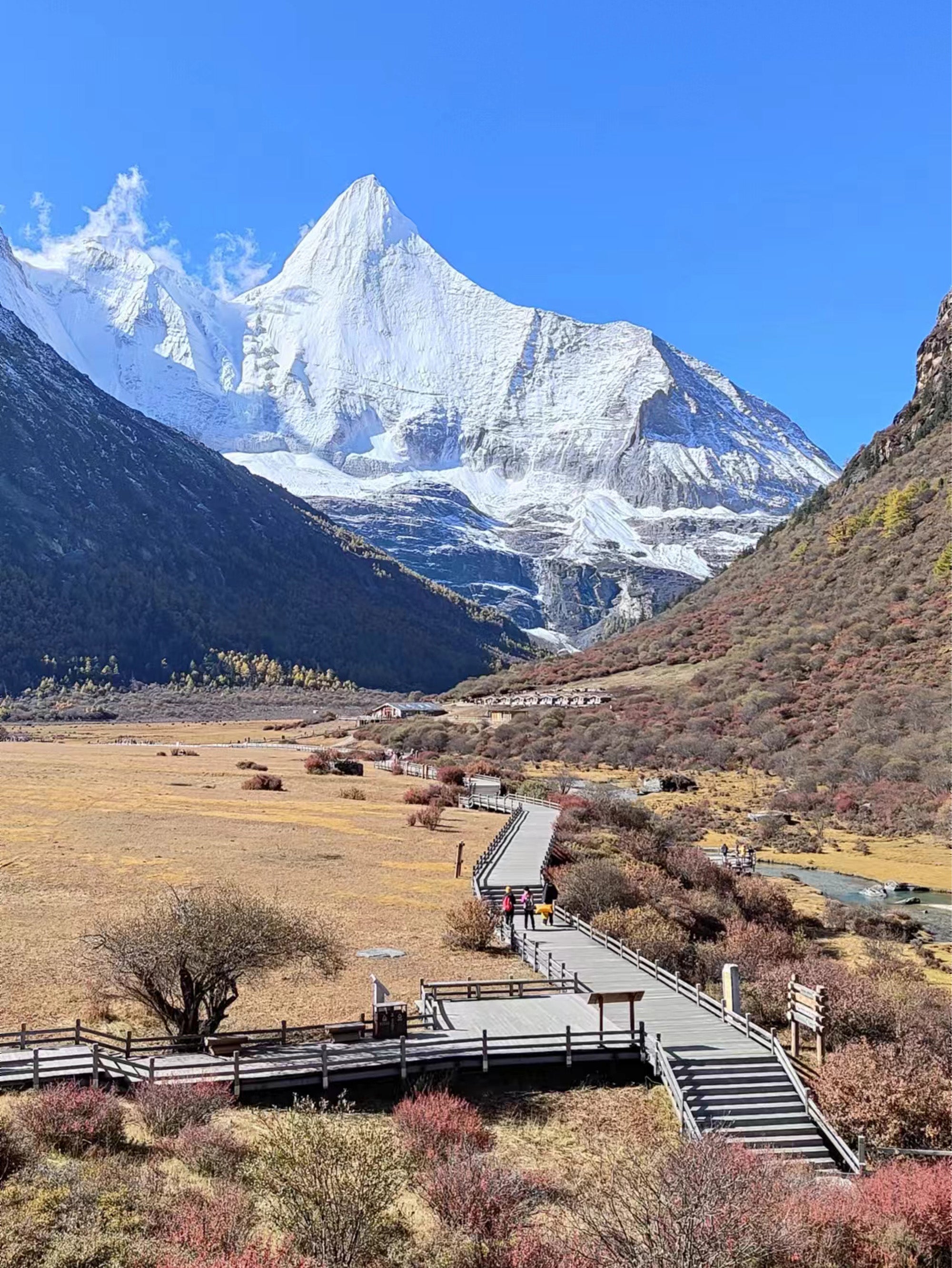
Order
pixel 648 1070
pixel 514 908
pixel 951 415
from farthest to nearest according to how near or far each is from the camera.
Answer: pixel 951 415
pixel 514 908
pixel 648 1070

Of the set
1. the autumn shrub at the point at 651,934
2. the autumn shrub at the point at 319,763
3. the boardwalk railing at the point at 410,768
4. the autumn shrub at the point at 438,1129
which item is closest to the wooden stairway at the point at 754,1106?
the autumn shrub at the point at 438,1129

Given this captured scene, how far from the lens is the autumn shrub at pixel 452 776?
57.7 m

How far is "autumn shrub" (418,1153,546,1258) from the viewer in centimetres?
1077

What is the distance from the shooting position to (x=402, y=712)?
4003 inches

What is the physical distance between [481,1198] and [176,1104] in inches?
192

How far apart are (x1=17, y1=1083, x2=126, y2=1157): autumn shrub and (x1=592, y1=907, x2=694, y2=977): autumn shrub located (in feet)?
43.2

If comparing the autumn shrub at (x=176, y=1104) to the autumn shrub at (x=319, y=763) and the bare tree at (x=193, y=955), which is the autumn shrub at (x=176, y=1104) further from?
the autumn shrub at (x=319, y=763)

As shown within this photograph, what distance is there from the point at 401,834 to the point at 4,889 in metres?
16.3

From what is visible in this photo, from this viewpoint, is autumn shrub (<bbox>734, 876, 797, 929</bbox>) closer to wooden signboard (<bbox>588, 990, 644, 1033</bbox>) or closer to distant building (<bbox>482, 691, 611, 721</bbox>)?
wooden signboard (<bbox>588, 990, 644, 1033</bbox>)

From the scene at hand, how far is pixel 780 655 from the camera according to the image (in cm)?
7306

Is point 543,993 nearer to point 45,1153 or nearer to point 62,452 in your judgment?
point 45,1153

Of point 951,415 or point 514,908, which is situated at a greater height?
point 951,415

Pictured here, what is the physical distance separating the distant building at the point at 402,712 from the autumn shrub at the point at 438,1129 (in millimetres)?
82713

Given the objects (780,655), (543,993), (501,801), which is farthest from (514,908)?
(780,655)
